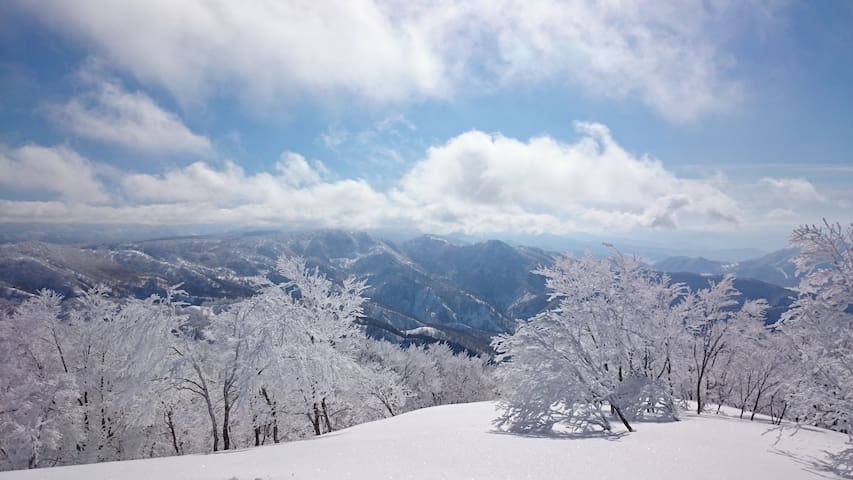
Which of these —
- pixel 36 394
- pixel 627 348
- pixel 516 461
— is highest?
pixel 627 348

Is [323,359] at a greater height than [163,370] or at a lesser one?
greater

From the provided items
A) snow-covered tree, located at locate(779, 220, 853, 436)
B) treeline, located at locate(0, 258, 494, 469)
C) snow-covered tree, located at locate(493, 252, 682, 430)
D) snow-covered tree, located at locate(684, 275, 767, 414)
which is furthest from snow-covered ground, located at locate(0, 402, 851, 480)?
snow-covered tree, located at locate(684, 275, 767, 414)

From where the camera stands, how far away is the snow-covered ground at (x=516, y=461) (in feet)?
30.8

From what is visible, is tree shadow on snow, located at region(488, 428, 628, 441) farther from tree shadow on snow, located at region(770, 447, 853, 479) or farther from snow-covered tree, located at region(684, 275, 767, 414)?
A: snow-covered tree, located at region(684, 275, 767, 414)

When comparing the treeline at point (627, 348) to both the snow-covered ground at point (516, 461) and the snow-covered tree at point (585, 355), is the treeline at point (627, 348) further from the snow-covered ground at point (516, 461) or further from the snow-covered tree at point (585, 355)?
the snow-covered ground at point (516, 461)

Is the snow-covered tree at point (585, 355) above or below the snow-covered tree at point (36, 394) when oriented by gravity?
above

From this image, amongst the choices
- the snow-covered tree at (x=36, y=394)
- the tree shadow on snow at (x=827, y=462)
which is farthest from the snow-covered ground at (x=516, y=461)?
the snow-covered tree at (x=36, y=394)

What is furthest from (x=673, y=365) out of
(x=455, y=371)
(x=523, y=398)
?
(x=455, y=371)

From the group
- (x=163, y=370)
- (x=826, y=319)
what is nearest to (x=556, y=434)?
(x=826, y=319)

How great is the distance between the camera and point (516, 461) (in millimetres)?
10258

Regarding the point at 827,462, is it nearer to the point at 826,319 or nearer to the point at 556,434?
the point at 826,319

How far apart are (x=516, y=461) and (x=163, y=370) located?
18238 mm

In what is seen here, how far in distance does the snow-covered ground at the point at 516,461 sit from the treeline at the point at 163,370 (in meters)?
6.06

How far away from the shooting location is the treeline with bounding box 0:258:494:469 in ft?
62.1
